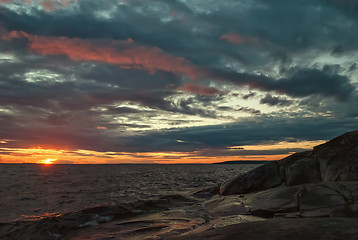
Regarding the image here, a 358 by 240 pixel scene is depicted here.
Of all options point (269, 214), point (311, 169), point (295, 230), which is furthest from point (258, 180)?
point (295, 230)

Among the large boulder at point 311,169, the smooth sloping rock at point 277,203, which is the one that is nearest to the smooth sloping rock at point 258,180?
the large boulder at point 311,169

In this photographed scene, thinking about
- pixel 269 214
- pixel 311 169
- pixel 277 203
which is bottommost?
pixel 269 214

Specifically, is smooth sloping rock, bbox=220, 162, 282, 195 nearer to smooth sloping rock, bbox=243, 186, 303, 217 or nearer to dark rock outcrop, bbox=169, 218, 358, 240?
smooth sloping rock, bbox=243, 186, 303, 217

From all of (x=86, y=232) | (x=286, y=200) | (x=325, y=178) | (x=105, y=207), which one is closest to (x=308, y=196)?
(x=286, y=200)

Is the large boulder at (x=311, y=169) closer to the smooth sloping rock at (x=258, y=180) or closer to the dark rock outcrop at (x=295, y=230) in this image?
the smooth sloping rock at (x=258, y=180)

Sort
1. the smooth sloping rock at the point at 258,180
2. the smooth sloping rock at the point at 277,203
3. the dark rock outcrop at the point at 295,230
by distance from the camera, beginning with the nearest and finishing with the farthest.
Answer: the dark rock outcrop at the point at 295,230 < the smooth sloping rock at the point at 277,203 < the smooth sloping rock at the point at 258,180

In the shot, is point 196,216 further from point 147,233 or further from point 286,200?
point 286,200

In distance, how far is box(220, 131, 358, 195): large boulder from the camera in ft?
30.0

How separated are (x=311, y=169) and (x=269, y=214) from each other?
4.92 meters

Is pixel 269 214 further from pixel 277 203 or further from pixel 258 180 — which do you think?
pixel 258 180

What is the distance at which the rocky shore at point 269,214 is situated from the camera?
3588 mm

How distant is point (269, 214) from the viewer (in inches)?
276

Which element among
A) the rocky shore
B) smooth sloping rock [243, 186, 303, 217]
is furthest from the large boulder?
smooth sloping rock [243, 186, 303, 217]

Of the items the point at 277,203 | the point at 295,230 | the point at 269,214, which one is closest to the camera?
the point at 295,230
